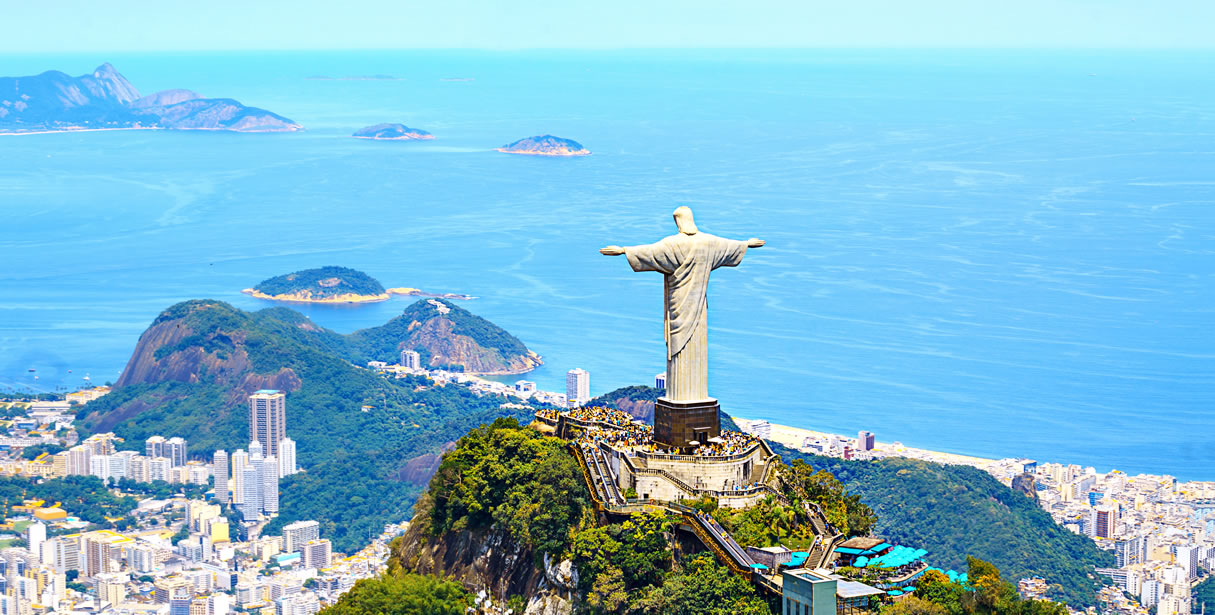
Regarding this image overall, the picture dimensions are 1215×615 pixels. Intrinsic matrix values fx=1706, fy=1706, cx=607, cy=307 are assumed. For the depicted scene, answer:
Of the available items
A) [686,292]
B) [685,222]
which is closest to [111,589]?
[686,292]

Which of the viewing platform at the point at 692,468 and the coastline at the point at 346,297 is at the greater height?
the coastline at the point at 346,297

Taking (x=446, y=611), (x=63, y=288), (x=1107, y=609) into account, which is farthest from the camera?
(x=63, y=288)

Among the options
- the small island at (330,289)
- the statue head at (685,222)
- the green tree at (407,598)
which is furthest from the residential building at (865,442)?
the small island at (330,289)

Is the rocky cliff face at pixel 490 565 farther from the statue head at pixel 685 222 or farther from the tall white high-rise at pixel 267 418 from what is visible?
the tall white high-rise at pixel 267 418

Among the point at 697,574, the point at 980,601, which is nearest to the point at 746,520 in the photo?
the point at 697,574

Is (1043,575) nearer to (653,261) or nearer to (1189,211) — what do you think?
Result: (653,261)

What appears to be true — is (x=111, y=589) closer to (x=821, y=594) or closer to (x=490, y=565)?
(x=490, y=565)
